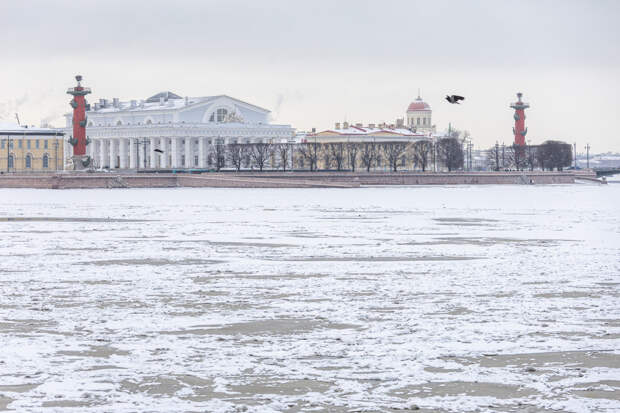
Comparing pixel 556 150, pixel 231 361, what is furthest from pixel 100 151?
pixel 231 361

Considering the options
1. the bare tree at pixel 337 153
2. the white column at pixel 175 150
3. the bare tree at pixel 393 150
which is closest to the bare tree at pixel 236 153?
the bare tree at pixel 337 153

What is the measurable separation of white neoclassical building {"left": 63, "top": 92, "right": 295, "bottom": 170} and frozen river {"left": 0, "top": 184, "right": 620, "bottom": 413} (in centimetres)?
9138

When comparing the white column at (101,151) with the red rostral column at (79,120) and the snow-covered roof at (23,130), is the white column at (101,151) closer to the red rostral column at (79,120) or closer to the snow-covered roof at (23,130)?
the snow-covered roof at (23,130)

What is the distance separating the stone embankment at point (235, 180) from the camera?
73875mm

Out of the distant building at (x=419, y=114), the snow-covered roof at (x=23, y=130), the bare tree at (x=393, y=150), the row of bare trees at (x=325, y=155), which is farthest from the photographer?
the distant building at (x=419, y=114)

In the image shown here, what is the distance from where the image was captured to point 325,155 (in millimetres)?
105062

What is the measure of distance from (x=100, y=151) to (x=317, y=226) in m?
97.2

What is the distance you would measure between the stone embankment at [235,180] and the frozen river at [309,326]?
53437 mm

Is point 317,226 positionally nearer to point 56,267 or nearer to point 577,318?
point 56,267

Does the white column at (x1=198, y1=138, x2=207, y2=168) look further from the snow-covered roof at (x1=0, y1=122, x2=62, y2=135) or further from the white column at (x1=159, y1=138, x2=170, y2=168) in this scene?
the snow-covered roof at (x1=0, y1=122, x2=62, y2=135)

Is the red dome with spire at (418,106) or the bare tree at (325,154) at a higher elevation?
the red dome with spire at (418,106)

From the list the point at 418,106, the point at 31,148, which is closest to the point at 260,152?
the point at 31,148

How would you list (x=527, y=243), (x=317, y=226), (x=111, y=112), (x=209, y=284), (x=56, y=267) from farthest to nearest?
(x=111, y=112) → (x=317, y=226) → (x=527, y=243) → (x=56, y=267) → (x=209, y=284)

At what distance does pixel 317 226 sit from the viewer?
2708cm
